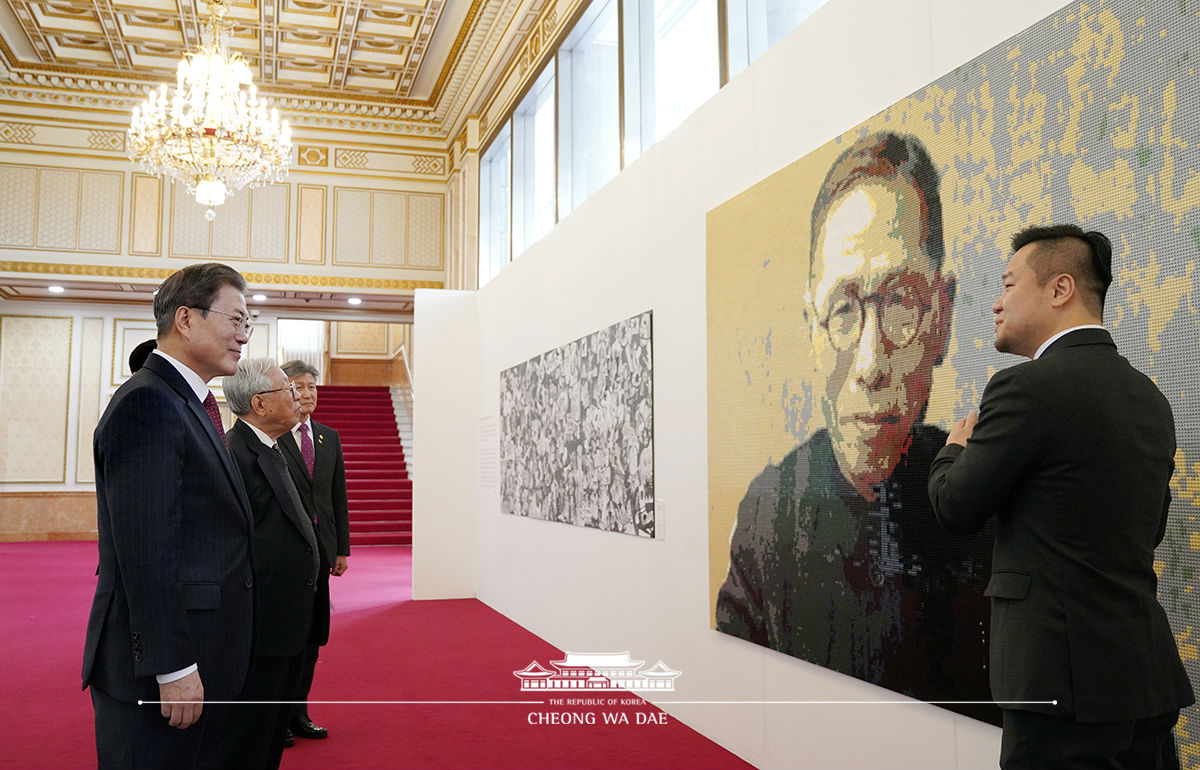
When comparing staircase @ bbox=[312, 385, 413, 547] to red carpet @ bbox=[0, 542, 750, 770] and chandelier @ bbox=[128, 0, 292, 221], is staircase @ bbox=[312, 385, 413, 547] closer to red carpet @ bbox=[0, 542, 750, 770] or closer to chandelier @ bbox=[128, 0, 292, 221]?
red carpet @ bbox=[0, 542, 750, 770]

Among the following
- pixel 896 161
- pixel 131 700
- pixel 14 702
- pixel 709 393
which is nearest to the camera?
pixel 131 700

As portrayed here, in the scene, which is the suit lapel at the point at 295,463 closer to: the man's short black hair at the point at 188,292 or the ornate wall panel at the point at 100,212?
the man's short black hair at the point at 188,292

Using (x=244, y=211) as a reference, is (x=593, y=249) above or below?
below

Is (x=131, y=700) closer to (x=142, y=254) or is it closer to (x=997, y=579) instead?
(x=997, y=579)

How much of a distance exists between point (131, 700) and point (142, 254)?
12.7 meters

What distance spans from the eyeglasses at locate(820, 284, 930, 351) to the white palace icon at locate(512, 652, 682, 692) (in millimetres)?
2243

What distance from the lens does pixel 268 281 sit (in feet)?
44.9

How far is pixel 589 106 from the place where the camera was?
7.78m

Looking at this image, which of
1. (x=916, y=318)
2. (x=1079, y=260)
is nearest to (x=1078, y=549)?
(x=1079, y=260)

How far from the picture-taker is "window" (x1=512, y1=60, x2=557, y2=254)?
902 centimetres

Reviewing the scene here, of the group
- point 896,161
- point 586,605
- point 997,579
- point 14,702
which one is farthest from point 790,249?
point 14,702

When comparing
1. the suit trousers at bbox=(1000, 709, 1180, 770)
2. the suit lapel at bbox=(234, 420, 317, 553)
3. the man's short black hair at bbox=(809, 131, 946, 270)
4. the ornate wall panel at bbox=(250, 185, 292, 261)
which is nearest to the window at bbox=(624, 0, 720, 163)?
the man's short black hair at bbox=(809, 131, 946, 270)

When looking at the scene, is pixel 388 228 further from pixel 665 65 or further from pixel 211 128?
pixel 665 65

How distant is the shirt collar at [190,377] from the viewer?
2389 mm
